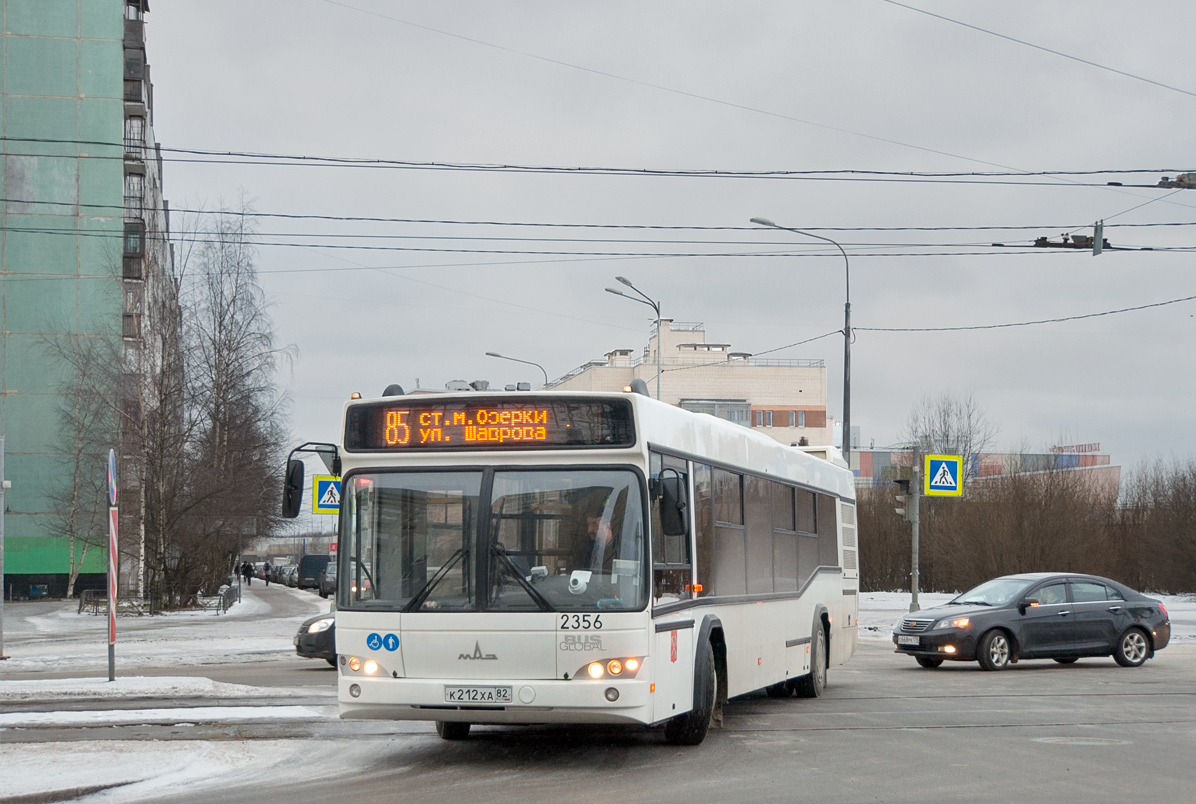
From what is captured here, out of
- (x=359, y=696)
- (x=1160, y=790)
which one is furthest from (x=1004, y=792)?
(x=359, y=696)

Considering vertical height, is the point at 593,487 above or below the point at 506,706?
above

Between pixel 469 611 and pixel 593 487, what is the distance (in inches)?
50.6

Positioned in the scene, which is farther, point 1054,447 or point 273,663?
point 1054,447

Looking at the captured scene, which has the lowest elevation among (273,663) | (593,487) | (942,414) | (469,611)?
(273,663)

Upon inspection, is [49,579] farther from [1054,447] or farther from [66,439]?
[1054,447]

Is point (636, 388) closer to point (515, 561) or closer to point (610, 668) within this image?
point (515, 561)

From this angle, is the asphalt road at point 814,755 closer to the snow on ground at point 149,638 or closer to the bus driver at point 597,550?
the bus driver at point 597,550

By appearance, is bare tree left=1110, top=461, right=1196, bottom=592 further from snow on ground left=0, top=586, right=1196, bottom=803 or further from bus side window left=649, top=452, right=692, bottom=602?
bus side window left=649, top=452, right=692, bottom=602

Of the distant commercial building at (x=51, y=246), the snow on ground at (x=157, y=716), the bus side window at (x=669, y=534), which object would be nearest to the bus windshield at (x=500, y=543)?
the bus side window at (x=669, y=534)

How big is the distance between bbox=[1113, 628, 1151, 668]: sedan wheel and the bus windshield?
13725 mm

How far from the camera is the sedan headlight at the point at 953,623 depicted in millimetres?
20725

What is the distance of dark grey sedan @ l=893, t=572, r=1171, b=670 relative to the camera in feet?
68.0

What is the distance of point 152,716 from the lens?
14117mm

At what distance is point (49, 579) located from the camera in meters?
58.9
